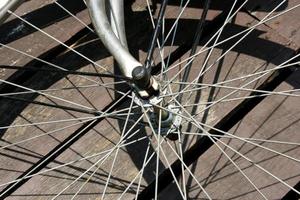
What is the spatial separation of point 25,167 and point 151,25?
0.40 m

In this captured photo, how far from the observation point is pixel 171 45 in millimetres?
1161

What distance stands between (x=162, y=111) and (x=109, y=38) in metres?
0.15

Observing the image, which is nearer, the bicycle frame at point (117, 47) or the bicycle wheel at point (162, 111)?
the bicycle frame at point (117, 47)

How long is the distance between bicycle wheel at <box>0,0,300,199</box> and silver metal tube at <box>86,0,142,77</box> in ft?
0.21

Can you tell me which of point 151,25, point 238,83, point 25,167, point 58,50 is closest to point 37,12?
point 58,50

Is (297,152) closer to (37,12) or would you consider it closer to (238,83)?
(238,83)

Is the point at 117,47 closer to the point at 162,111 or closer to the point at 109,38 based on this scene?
the point at 109,38

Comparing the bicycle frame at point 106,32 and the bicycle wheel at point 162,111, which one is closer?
the bicycle frame at point 106,32

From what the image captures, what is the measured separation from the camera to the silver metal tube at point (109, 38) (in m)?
0.89

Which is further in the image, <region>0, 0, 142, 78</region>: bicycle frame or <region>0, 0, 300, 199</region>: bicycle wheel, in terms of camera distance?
<region>0, 0, 300, 199</region>: bicycle wheel

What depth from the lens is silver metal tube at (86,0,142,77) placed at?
2.91 feet

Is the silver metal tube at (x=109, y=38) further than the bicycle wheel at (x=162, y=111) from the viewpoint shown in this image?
No

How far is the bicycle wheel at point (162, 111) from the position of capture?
1020 millimetres

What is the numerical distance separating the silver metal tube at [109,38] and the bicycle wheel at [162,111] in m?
0.06
